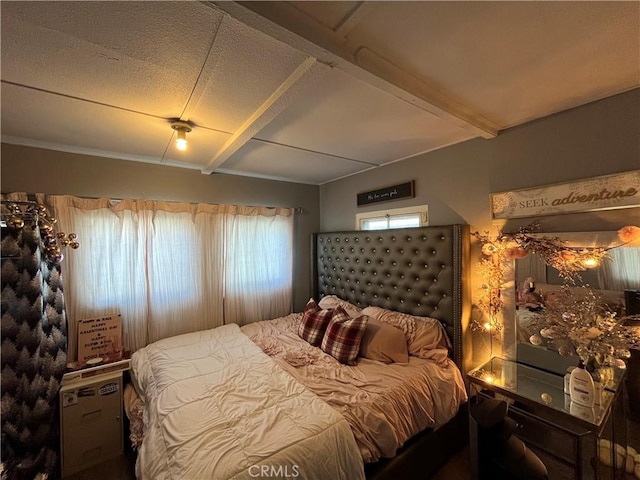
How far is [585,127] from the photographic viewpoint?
1479 millimetres

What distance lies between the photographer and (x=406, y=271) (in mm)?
2328

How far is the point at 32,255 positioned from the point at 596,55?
337cm

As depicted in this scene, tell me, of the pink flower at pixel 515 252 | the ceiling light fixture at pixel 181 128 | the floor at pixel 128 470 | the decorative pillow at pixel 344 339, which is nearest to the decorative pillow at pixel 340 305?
the decorative pillow at pixel 344 339

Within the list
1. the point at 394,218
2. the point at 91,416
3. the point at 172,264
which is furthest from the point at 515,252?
the point at 91,416

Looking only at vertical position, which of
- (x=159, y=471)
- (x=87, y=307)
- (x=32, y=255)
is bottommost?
(x=159, y=471)

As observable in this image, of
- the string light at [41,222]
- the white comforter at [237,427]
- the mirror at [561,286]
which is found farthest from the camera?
the string light at [41,222]

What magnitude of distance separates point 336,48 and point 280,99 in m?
0.46

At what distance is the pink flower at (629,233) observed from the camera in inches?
51.3

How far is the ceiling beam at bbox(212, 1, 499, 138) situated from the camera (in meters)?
0.82

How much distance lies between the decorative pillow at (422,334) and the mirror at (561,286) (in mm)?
487

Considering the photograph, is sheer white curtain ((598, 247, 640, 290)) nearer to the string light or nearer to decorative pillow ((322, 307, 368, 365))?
decorative pillow ((322, 307, 368, 365))

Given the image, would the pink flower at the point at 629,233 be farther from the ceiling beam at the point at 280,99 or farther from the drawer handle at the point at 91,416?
the drawer handle at the point at 91,416

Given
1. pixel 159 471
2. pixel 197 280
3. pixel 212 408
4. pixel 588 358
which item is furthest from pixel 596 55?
pixel 197 280

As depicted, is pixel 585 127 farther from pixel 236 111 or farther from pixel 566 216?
pixel 236 111
